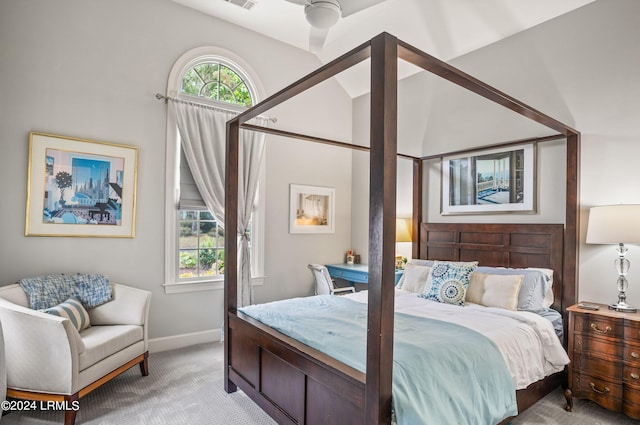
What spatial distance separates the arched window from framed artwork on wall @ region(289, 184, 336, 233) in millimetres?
522

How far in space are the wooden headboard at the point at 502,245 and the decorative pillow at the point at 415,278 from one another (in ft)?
1.83

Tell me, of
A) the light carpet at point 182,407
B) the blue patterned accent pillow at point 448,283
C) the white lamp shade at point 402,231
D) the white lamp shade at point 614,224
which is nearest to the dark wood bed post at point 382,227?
the light carpet at point 182,407

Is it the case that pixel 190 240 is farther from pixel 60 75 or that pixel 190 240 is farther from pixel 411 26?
pixel 411 26

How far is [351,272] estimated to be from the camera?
15.7ft

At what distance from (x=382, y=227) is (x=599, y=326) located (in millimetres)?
2242

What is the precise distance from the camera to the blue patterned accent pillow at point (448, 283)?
10.7 feet

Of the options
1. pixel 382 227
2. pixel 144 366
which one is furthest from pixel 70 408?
pixel 382 227

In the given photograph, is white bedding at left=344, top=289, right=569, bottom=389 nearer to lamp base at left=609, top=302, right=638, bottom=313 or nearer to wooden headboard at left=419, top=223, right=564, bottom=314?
lamp base at left=609, top=302, right=638, bottom=313

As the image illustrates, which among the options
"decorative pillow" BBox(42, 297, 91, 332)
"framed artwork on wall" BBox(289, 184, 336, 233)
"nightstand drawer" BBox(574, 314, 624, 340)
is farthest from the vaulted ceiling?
"decorative pillow" BBox(42, 297, 91, 332)

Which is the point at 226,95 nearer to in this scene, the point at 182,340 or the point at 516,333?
the point at 182,340

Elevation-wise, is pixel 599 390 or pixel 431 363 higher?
pixel 431 363

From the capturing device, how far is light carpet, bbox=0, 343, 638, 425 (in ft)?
8.43

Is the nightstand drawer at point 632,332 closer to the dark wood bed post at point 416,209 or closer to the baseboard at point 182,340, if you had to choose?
the dark wood bed post at point 416,209

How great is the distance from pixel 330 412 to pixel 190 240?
2811mm
